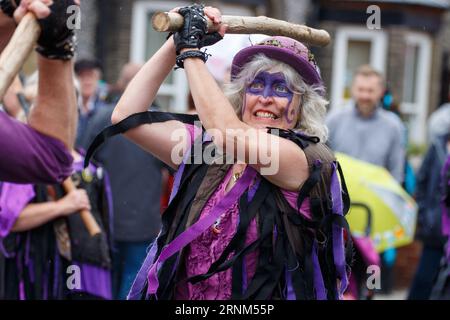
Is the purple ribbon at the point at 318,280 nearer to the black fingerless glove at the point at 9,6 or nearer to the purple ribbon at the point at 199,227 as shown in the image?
the purple ribbon at the point at 199,227

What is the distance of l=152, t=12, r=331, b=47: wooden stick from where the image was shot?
11.3 ft

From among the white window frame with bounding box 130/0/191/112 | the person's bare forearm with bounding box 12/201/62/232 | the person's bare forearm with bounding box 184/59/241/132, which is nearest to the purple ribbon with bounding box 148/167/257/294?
the person's bare forearm with bounding box 184/59/241/132

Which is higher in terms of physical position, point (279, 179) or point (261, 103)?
point (261, 103)

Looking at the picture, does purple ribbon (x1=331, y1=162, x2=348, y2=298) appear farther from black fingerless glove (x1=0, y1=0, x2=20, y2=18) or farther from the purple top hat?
black fingerless glove (x1=0, y1=0, x2=20, y2=18)

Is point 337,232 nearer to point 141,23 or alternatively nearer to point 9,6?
point 9,6

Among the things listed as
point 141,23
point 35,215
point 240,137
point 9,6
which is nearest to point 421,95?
point 141,23

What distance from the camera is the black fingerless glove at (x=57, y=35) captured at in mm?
2762

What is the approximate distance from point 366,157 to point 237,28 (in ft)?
15.1

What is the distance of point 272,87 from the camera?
379cm

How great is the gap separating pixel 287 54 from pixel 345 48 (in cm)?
1223

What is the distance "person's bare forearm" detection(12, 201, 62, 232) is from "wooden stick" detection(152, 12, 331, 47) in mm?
2034

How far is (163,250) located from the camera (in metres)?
3.61

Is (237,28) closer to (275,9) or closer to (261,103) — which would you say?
(261,103)

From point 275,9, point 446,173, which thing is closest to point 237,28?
point 446,173
